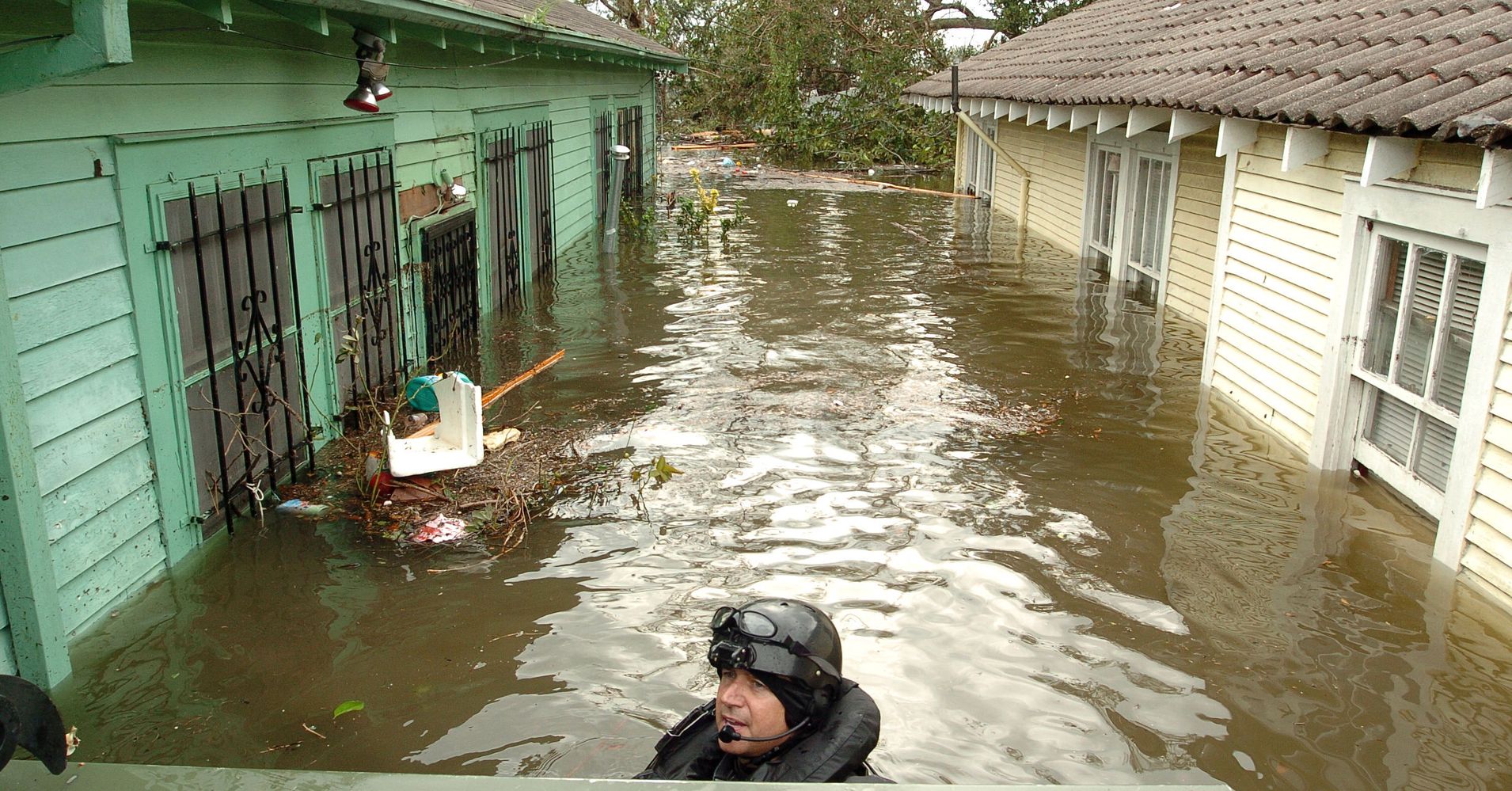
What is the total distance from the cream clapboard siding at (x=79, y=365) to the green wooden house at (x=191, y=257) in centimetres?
1

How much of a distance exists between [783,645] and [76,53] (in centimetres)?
315

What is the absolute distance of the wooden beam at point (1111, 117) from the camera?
37.2 ft

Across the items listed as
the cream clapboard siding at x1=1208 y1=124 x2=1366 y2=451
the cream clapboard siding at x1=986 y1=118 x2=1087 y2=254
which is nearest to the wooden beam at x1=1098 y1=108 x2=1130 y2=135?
the cream clapboard siding at x1=1208 y1=124 x2=1366 y2=451

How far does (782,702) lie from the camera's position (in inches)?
114

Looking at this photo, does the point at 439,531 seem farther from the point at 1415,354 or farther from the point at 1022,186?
the point at 1022,186

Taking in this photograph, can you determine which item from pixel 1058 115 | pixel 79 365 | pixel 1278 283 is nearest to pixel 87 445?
pixel 79 365

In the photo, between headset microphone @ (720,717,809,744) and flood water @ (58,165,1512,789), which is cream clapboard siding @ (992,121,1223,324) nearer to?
flood water @ (58,165,1512,789)

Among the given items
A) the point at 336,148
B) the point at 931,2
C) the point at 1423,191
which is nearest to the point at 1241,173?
the point at 1423,191

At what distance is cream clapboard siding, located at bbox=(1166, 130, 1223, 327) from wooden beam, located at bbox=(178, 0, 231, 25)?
883cm

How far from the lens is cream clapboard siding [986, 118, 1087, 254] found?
1589 centimetres

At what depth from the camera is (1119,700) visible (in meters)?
4.63

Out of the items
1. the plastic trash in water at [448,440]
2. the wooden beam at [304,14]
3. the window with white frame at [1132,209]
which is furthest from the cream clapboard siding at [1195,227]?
the wooden beam at [304,14]

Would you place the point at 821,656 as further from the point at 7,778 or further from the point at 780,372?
the point at 780,372

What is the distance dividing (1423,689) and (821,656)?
324 cm
